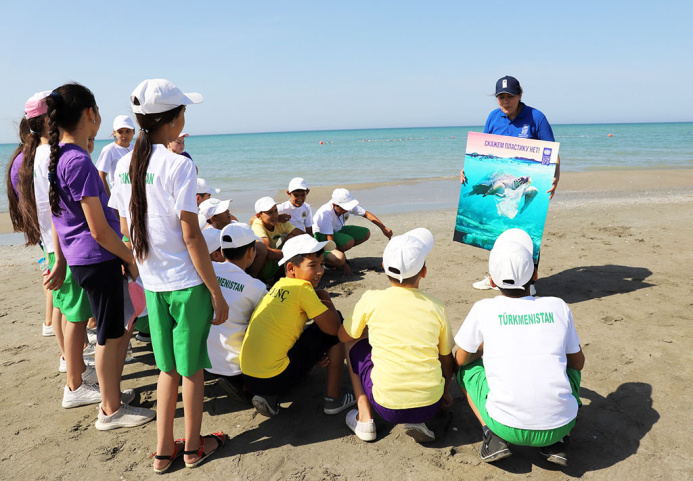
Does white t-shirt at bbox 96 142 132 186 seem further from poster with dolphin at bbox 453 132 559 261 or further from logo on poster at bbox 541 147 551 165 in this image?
logo on poster at bbox 541 147 551 165

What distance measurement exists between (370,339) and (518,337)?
787mm

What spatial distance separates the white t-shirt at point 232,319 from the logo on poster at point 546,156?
2.93 meters

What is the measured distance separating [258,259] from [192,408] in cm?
225

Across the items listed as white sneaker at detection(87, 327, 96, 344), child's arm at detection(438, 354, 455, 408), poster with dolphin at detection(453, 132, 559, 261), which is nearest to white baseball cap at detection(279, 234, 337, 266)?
child's arm at detection(438, 354, 455, 408)

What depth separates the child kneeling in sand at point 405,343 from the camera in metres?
2.54

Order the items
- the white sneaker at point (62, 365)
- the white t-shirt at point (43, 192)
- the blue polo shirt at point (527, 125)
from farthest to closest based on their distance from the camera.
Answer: the blue polo shirt at point (527, 125)
the white sneaker at point (62, 365)
the white t-shirt at point (43, 192)

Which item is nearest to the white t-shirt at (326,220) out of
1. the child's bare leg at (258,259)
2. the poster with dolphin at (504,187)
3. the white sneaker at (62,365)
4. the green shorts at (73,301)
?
the child's bare leg at (258,259)

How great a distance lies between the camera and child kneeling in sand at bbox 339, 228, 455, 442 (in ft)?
8.33

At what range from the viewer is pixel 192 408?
2.53m

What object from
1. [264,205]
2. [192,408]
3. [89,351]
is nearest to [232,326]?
[192,408]

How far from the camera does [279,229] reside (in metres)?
5.52

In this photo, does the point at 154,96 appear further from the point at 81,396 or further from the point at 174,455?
the point at 81,396

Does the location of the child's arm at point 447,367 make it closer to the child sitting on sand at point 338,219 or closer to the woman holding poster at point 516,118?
the woman holding poster at point 516,118

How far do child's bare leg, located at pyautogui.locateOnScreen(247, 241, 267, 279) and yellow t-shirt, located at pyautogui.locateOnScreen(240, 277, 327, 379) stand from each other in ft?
5.87
